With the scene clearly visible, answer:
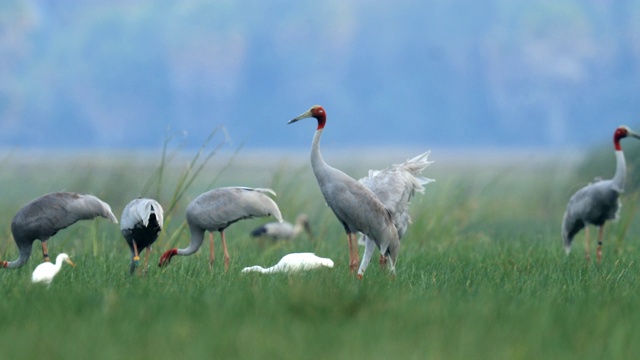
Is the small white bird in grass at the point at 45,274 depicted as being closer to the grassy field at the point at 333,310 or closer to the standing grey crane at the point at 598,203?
the grassy field at the point at 333,310

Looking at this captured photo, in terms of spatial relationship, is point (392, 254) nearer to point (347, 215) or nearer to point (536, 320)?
point (347, 215)

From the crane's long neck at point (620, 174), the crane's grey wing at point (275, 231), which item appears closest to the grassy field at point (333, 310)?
the crane's long neck at point (620, 174)

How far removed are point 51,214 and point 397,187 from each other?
3.17 meters

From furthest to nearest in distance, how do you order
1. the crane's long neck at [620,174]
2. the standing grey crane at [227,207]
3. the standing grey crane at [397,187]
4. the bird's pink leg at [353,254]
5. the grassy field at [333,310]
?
the crane's long neck at [620,174]
the standing grey crane at [227,207]
the standing grey crane at [397,187]
the bird's pink leg at [353,254]
the grassy field at [333,310]

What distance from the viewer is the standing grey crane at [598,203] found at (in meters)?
10.5

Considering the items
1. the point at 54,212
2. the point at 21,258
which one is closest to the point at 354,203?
the point at 54,212

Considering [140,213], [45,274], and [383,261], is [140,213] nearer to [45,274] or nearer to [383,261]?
[45,274]

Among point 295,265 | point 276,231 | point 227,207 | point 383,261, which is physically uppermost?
point 227,207

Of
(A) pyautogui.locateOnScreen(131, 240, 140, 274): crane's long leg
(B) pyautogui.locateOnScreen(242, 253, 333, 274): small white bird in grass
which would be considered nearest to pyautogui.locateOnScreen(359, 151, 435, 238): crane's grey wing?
(B) pyautogui.locateOnScreen(242, 253, 333, 274): small white bird in grass

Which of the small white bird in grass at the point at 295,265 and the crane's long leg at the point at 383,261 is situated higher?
the small white bird in grass at the point at 295,265

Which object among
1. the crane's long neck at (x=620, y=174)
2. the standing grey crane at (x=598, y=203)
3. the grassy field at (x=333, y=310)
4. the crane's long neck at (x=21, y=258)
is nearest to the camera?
the grassy field at (x=333, y=310)

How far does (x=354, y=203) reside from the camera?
798 centimetres

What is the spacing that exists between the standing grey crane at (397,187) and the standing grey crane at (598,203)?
8.11 ft

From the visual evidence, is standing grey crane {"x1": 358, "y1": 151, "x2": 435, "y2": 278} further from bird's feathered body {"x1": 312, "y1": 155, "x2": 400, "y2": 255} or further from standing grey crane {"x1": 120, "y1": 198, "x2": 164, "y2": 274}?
standing grey crane {"x1": 120, "y1": 198, "x2": 164, "y2": 274}
